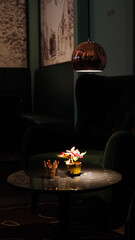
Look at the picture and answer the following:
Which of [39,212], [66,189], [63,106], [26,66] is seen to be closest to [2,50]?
[26,66]

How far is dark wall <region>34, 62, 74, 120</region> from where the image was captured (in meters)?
5.06

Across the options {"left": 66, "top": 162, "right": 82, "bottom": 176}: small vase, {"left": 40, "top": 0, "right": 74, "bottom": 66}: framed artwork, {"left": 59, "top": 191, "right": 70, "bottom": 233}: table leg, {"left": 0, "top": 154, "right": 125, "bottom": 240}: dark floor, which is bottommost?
{"left": 0, "top": 154, "right": 125, "bottom": 240}: dark floor

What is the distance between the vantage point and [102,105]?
3469 millimetres

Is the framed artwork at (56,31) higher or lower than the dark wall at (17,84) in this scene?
higher

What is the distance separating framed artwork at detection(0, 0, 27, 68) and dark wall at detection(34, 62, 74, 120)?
0.68 metres

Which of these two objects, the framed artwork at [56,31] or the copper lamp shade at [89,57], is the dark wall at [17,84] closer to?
the framed artwork at [56,31]

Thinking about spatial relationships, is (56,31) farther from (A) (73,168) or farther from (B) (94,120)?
(A) (73,168)

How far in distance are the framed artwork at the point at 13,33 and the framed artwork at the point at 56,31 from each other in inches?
22.4

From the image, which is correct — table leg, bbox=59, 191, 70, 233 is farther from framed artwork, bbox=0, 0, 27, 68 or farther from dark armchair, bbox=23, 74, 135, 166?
framed artwork, bbox=0, 0, 27, 68

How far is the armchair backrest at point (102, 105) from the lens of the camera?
3.30 metres

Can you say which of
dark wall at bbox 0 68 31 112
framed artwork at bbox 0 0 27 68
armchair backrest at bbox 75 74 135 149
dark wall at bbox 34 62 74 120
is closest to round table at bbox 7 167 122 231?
armchair backrest at bbox 75 74 135 149

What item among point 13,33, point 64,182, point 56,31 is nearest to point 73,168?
point 64,182

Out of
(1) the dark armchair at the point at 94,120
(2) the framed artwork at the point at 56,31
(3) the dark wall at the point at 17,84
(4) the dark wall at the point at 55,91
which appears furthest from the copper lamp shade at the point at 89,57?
(3) the dark wall at the point at 17,84

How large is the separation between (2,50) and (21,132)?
1.83m
